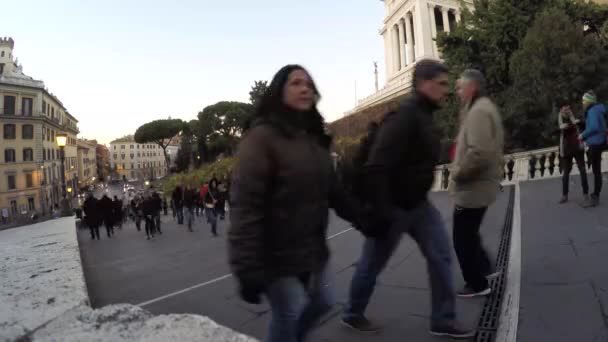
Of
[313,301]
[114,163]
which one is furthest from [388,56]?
[114,163]

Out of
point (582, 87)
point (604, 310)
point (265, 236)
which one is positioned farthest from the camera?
point (582, 87)

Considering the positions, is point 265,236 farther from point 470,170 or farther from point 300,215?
point 470,170

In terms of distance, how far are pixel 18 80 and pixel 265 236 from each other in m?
56.9

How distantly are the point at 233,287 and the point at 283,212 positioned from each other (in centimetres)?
219

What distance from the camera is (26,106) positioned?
46.0m

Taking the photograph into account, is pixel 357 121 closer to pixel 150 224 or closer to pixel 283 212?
pixel 150 224

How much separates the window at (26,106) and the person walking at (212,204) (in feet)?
159

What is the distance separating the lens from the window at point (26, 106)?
149ft

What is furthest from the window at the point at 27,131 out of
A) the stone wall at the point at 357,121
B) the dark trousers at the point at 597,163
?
the dark trousers at the point at 597,163

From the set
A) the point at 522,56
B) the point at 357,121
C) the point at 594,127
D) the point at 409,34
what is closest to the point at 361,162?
the point at 594,127

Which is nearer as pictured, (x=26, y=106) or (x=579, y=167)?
(x=579, y=167)

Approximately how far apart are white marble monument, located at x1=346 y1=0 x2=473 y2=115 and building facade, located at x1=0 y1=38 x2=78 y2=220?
38276mm

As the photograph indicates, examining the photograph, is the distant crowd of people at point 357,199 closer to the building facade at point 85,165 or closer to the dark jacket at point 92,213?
the dark jacket at point 92,213

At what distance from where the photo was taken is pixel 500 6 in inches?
639
